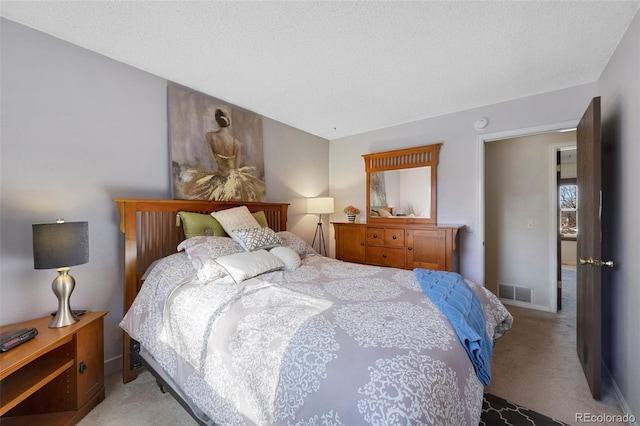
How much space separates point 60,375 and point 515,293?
471 cm

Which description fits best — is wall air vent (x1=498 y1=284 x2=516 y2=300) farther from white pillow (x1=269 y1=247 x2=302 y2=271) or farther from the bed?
white pillow (x1=269 y1=247 x2=302 y2=271)

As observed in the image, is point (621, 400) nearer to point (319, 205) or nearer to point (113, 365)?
point (319, 205)

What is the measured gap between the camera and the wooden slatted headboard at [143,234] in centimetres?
202

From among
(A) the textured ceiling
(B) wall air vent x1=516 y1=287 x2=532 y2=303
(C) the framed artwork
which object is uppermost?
(A) the textured ceiling

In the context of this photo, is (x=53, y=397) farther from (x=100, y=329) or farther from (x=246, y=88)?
(x=246, y=88)

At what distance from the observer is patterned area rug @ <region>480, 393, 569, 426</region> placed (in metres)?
1.60

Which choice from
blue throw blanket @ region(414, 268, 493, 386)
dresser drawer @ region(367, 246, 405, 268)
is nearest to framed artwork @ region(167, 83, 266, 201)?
dresser drawer @ region(367, 246, 405, 268)

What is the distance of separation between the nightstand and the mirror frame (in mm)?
3199

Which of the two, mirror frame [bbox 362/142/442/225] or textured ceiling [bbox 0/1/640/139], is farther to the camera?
mirror frame [bbox 362/142/442/225]

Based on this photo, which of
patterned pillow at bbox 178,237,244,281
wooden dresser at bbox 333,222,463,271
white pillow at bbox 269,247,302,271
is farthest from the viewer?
wooden dresser at bbox 333,222,463,271

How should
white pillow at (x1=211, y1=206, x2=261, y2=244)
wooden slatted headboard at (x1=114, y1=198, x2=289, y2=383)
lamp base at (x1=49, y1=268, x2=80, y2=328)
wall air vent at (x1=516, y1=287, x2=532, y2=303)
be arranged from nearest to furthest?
lamp base at (x1=49, y1=268, x2=80, y2=328), wooden slatted headboard at (x1=114, y1=198, x2=289, y2=383), white pillow at (x1=211, y1=206, x2=261, y2=244), wall air vent at (x1=516, y1=287, x2=532, y2=303)

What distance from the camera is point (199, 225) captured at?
7.69ft

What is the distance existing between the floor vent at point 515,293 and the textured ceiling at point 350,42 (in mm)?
2478

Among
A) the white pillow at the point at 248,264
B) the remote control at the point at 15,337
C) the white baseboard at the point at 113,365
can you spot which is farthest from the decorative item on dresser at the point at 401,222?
the remote control at the point at 15,337
